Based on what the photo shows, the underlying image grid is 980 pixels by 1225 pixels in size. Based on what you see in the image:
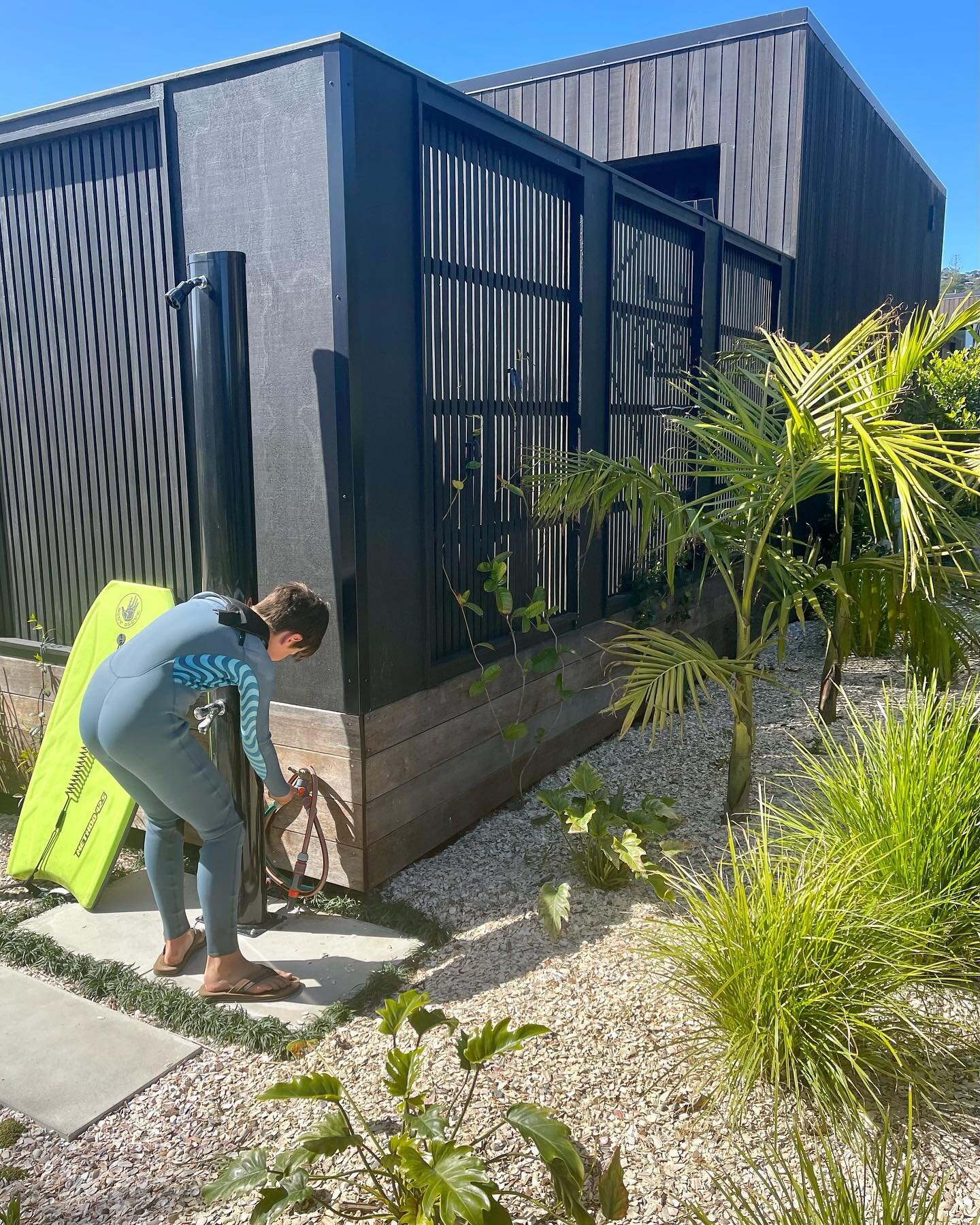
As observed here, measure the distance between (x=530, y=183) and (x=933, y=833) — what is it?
3357 millimetres

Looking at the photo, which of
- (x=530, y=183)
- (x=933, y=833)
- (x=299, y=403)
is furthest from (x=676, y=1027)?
(x=530, y=183)

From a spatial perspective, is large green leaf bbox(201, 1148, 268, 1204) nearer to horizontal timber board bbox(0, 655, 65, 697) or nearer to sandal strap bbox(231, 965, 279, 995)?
sandal strap bbox(231, 965, 279, 995)

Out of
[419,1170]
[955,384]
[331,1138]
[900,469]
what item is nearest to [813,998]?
[419,1170]

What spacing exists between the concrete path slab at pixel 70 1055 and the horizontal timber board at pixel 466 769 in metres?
1.06

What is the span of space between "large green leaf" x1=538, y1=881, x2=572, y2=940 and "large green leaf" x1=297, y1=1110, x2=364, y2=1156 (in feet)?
4.46

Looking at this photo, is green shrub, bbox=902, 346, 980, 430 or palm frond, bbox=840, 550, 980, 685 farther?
green shrub, bbox=902, 346, 980, 430

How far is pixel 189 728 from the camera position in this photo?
3.08 m

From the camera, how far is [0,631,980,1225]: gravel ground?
2.29 m

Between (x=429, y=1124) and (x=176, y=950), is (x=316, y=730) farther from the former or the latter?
(x=429, y=1124)

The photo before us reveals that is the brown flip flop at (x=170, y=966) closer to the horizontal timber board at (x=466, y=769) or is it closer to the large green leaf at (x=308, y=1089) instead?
the horizontal timber board at (x=466, y=769)

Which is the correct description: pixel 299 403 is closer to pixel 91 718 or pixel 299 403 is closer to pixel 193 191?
pixel 193 191

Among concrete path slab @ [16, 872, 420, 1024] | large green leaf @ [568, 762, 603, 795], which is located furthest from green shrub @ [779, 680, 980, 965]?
concrete path slab @ [16, 872, 420, 1024]

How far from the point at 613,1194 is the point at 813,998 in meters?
0.68

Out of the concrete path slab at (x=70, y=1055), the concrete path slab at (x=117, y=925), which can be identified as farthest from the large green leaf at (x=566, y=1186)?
the concrete path slab at (x=117, y=925)
